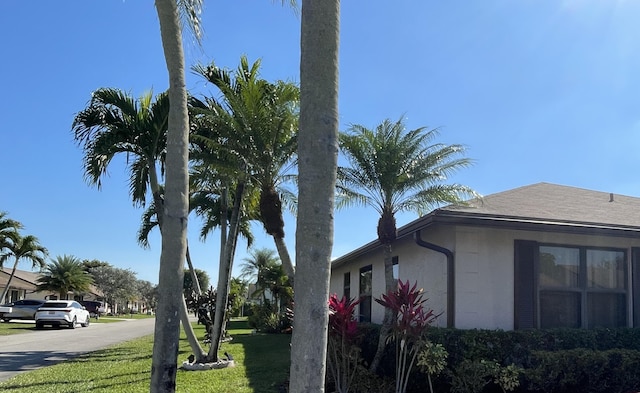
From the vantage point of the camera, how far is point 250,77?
11555mm

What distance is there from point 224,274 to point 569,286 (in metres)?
7.73

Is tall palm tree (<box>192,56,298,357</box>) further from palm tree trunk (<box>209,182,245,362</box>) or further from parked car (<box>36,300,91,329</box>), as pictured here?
parked car (<box>36,300,91,329</box>)

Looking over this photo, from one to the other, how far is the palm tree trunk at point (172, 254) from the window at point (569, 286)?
24.9 feet

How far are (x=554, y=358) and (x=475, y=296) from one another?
1807 millimetres

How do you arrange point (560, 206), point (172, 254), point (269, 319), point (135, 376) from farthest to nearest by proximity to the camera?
point (269, 319), point (560, 206), point (135, 376), point (172, 254)

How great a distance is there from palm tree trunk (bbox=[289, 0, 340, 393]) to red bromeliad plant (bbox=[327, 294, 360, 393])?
18.5 feet

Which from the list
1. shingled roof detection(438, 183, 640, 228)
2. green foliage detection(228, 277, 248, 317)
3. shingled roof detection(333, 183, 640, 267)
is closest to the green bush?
shingled roof detection(333, 183, 640, 267)

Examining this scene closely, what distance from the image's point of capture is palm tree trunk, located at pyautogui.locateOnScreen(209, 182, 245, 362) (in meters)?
12.8

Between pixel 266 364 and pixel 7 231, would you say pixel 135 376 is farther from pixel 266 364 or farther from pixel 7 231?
pixel 7 231

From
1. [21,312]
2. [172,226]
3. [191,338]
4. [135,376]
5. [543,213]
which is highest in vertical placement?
[543,213]

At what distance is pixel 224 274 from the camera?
1330cm

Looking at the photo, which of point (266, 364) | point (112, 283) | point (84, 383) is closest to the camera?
point (84, 383)

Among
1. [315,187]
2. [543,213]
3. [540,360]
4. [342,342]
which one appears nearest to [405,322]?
[342,342]

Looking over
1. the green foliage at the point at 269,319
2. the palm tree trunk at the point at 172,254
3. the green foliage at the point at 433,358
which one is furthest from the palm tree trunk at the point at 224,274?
the green foliage at the point at 269,319
